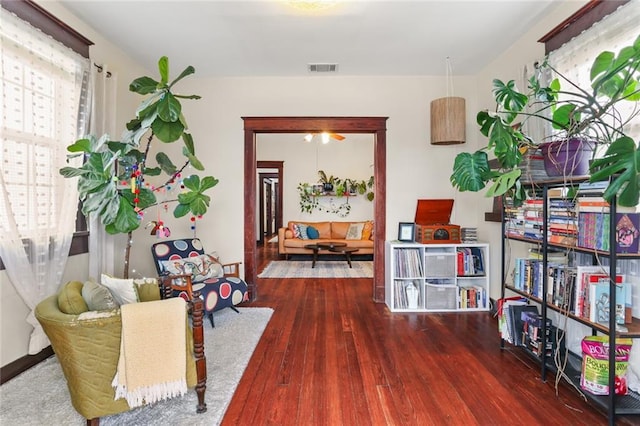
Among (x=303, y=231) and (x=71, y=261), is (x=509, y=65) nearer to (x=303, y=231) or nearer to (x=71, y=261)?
(x=71, y=261)

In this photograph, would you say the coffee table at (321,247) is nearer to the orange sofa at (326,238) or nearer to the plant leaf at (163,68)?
the orange sofa at (326,238)

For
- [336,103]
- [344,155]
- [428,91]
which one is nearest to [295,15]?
[336,103]

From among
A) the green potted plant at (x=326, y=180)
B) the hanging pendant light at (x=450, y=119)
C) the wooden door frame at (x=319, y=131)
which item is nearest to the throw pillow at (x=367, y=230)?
the green potted plant at (x=326, y=180)

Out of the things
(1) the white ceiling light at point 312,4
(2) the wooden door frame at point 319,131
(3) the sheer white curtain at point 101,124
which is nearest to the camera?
(1) the white ceiling light at point 312,4

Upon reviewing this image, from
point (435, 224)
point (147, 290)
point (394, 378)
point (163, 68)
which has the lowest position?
point (394, 378)

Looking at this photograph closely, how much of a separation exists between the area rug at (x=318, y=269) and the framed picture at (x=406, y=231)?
169 centimetres

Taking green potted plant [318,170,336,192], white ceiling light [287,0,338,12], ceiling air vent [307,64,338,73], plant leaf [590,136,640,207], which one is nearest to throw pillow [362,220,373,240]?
green potted plant [318,170,336,192]

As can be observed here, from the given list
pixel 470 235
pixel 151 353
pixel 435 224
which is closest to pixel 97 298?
pixel 151 353

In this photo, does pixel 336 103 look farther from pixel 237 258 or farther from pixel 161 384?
pixel 161 384

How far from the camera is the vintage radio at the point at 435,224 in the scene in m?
3.82

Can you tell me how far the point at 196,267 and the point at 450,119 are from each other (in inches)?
133

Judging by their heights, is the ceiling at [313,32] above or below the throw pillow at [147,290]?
above

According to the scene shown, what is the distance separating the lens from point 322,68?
3.90 m

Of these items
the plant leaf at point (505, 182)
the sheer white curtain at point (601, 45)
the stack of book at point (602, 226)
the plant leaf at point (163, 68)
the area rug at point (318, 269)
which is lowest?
the area rug at point (318, 269)
